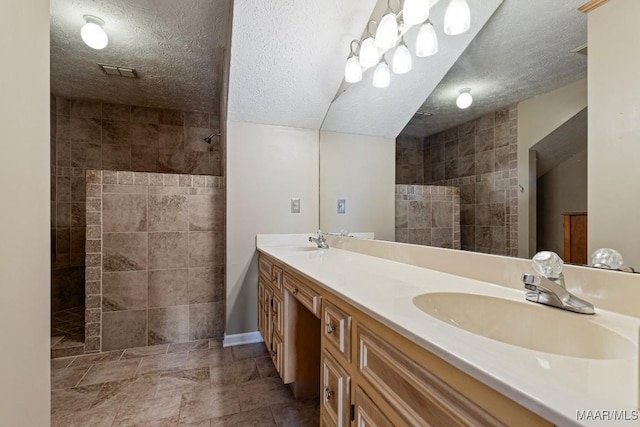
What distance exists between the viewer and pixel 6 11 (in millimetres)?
519

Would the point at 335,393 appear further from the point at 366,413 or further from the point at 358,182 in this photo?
the point at 358,182

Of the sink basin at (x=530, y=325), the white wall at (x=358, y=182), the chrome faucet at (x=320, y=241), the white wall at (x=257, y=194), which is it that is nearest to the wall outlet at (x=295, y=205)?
the white wall at (x=257, y=194)

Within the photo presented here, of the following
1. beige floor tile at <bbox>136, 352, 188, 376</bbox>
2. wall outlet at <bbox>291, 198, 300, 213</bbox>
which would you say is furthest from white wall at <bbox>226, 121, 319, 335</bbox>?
beige floor tile at <bbox>136, 352, 188, 376</bbox>

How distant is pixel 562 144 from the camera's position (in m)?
0.82

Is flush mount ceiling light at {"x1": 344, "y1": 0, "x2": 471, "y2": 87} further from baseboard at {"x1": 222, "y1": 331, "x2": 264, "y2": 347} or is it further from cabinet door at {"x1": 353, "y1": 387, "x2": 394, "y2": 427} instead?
baseboard at {"x1": 222, "y1": 331, "x2": 264, "y2": 347}

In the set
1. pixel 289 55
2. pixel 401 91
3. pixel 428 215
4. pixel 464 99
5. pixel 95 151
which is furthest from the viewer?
pixel 95 151

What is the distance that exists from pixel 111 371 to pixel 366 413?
203 cm

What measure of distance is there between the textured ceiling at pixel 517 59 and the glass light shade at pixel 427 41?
0.15 meters

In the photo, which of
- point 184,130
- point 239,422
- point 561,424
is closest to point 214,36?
point 184,130

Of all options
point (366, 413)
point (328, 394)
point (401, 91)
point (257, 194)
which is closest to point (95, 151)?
point (257, 194)

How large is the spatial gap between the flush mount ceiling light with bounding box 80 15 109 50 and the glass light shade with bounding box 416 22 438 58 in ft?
6.94

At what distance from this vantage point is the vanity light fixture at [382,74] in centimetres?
163

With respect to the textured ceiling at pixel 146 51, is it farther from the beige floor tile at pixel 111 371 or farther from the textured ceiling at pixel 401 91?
the beige floor tile at pixel 111 371

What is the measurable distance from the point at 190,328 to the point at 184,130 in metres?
2.53
